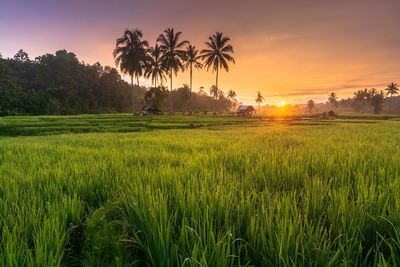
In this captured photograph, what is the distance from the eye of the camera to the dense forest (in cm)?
5328

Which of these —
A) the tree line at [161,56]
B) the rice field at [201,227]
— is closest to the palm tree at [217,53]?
the tree line at [161,56]

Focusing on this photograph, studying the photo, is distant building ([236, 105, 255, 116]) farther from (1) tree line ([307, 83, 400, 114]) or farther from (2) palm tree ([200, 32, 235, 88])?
(1) tree line ([307, 83, 400, 114])

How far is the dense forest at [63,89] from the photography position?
53.3m

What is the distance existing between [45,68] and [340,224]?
81.3 m

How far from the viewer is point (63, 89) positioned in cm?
6159

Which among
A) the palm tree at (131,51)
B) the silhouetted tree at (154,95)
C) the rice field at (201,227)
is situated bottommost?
the rice field at (201,227)

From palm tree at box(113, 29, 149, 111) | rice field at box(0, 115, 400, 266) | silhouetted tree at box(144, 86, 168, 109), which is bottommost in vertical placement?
rice field at box(0, 115, 400, 266)

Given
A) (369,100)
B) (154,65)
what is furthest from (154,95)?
(369,100)

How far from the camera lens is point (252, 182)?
2.45 meters

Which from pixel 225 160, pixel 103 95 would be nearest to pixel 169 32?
pixel 103 95

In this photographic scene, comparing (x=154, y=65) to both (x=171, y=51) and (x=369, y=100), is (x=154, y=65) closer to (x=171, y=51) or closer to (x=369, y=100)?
(x=171, y=51)

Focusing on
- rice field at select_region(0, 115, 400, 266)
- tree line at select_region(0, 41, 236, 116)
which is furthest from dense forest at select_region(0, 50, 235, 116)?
rice field at select_region(0, 115, 400, 266)

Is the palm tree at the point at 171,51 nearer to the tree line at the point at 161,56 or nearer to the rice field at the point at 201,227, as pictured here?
the tree line at the point at 161,56

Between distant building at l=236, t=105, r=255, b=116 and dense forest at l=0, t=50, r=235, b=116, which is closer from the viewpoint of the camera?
dense forest at l=0, t=50, r=235, b=116
